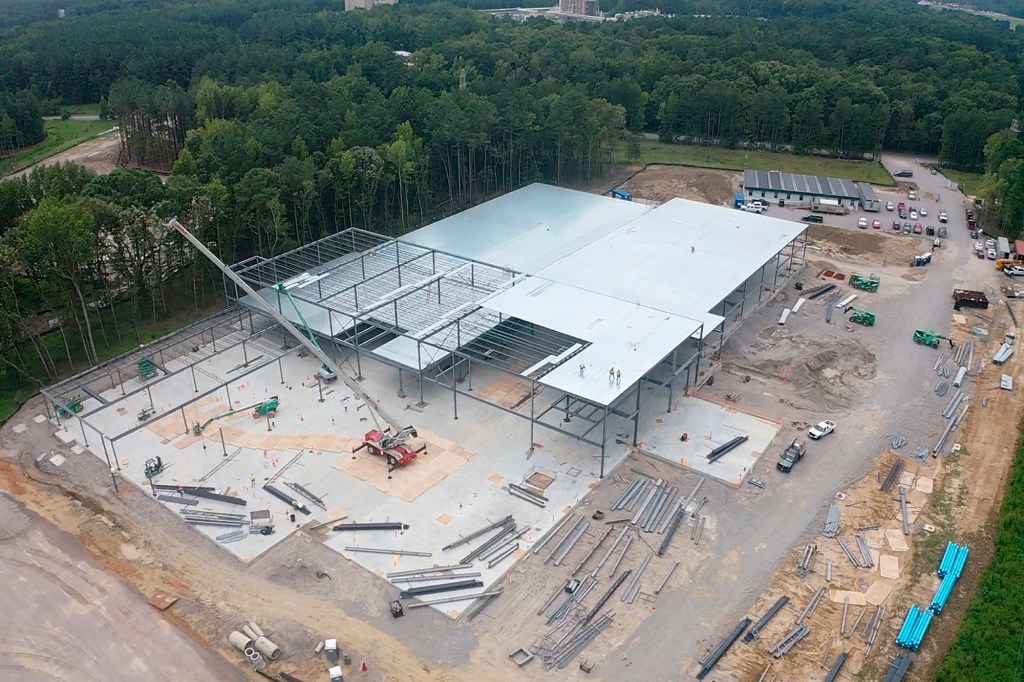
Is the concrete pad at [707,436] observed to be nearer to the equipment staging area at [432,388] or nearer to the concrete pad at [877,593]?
the equipment staging area at [432,388]

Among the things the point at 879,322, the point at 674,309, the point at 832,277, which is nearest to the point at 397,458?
the point at 674,309

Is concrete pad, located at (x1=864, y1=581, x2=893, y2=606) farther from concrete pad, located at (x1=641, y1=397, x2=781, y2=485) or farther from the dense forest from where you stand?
the dense forest

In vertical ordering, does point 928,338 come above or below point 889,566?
above

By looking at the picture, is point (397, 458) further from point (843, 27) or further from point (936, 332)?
point (843, 27)

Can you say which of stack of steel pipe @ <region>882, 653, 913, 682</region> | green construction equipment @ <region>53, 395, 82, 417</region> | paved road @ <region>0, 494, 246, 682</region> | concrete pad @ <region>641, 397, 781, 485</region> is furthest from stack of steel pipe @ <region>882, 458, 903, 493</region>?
green construction equipment @ <region>53, 395, 82, 417</region>

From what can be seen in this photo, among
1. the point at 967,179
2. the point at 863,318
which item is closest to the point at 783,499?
the point at 863,318

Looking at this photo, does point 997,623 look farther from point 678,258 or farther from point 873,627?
point 678,258

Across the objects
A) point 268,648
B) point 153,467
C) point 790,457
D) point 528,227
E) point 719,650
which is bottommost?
point 719,650

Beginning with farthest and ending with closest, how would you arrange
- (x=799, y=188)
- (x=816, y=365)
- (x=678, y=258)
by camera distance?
(x=799, y=188) < (x=678, y=258) < (x=816, y=365)
